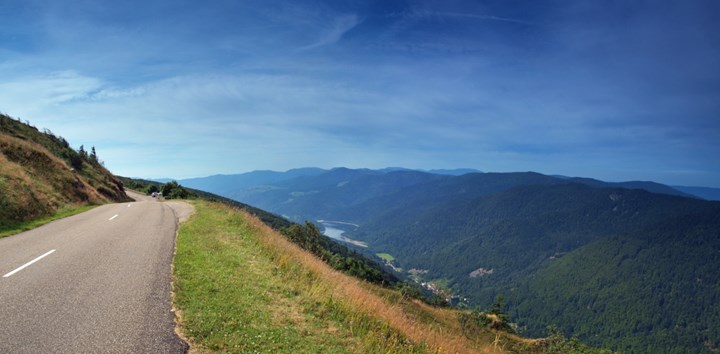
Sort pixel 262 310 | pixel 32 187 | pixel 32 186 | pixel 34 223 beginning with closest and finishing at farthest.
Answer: pixel 262 310, pixel 34 223, pixel 32 187, pixel 32 186

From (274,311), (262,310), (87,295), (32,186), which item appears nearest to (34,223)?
(32,186)

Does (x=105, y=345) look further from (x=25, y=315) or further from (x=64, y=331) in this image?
(x=25, y=315)

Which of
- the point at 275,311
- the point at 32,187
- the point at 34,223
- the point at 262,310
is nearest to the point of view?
the point at 262,310

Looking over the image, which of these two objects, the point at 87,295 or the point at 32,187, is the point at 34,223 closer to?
the point at 32,187

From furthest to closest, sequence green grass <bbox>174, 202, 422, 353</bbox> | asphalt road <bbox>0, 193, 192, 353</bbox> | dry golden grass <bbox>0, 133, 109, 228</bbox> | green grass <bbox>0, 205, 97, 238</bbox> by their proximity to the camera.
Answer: dry golden grass <bbox>0, 133, 109, 228</bbox>
green grass <bbox>0, 205, 97, 238</bbox>
green grass <bbox>174, 202, 422, 353</bbox>
asphalt road <bbox>0, 193, 192, 353</bbox>

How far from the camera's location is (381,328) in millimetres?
9914

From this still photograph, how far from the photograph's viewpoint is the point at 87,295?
998 centimetres

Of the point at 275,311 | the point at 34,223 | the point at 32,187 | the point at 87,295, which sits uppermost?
the point at 32,187

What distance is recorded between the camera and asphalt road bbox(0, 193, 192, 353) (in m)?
7.43

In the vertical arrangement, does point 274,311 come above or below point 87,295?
below

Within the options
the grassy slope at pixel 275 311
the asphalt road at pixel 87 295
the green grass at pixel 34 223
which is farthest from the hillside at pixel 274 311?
the green grass at pixel 34 223

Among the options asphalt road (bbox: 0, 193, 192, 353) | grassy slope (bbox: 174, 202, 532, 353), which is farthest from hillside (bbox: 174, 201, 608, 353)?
asphalt road (bbox: 0, 193, 192, 353)

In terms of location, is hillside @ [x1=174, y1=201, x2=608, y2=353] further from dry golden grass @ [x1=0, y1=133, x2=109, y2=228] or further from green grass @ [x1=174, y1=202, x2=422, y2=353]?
dry golden grass @ [x1=0, y1=133, x2=109, y2=228]

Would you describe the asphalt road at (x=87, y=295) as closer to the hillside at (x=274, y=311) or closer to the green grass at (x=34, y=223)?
the hillside at (x=274, y=311)
